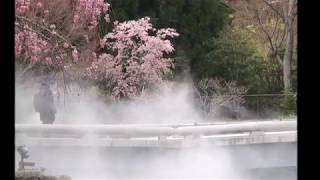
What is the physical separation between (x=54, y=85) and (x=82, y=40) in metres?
0.65

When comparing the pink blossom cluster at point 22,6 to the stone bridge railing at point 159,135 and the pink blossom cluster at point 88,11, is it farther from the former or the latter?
the stone bridge railing at point 159,135

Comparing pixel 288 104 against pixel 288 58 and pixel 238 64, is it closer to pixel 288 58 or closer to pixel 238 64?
pixel 288 58

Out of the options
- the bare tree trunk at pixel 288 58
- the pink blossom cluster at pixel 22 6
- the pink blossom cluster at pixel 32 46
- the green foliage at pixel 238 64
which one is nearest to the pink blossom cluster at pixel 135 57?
the green foliage at pixel 238 64

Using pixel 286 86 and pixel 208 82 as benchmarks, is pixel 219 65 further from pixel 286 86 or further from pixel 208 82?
pixel 286 86

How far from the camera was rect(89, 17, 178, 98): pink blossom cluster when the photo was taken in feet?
16.5

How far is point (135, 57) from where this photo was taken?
524 centimetres

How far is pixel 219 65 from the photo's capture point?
575 cm

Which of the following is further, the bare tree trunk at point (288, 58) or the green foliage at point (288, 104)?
the bare tree trunk at point (288, 58)

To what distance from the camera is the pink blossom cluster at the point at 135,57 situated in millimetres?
5043

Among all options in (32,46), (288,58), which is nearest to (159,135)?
(32,46)
